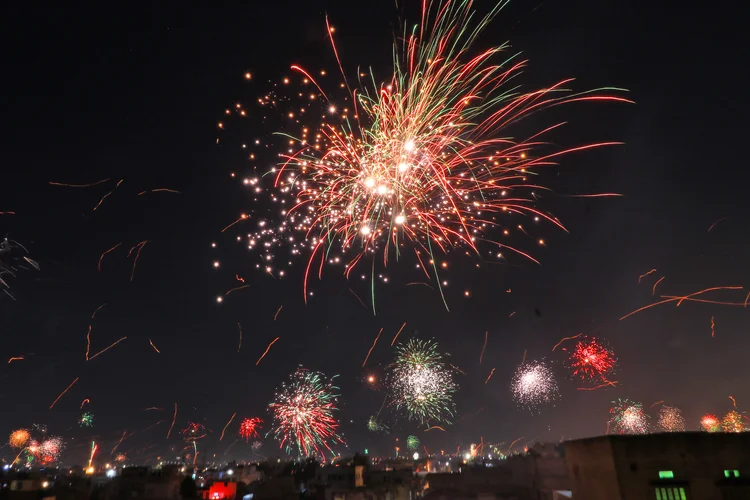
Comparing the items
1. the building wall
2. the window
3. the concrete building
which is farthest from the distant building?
the window

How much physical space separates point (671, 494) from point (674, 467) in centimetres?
145

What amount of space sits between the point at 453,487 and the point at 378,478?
15.1 meters

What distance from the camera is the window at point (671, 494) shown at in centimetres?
2429

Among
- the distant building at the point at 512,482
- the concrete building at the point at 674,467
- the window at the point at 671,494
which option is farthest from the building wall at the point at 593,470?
the distant building at the point at 512,482

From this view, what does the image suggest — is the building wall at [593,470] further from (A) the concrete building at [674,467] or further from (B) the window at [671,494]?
(B) the window at [671,494]

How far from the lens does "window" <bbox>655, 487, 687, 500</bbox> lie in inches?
956

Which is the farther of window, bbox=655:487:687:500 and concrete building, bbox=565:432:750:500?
window, bbox=655:487:687:500

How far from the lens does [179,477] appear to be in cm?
5184

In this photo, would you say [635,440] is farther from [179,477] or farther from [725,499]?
[179,477]

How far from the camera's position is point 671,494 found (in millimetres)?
24594

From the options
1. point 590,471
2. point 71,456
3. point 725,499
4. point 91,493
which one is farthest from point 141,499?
point 71,456

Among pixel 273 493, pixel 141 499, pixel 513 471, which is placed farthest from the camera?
pixel 513 471

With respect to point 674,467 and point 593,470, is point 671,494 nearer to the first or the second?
point 674,467

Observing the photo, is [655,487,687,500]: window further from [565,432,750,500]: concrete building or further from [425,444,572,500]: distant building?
[425,444,572,500]: distant building
